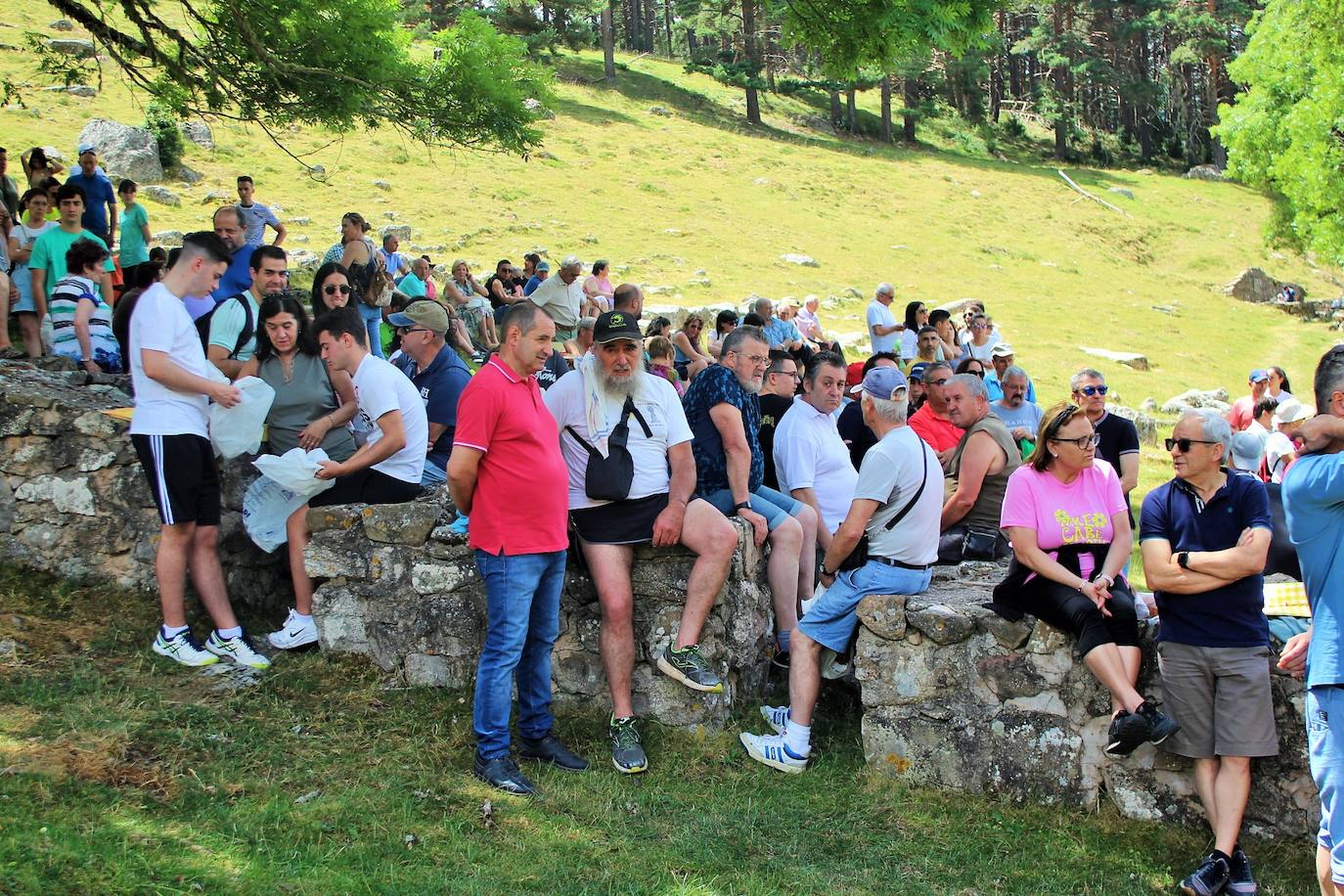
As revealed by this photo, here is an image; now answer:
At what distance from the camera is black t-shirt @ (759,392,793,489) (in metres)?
6.82

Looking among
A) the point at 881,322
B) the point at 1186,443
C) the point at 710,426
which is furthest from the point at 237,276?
the point at 881,322

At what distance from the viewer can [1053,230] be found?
38188 millimetres

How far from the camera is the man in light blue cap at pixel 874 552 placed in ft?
15.9

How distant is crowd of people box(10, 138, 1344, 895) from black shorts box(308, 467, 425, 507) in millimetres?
12

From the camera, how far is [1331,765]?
355 cm

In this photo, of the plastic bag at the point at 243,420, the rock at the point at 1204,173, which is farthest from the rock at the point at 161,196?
the rock at the point at 1204,173

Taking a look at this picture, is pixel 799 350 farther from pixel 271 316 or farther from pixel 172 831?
pixel 172 831

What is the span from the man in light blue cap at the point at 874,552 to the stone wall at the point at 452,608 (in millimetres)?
393

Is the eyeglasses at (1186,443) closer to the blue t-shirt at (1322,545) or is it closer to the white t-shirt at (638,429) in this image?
the blue t-shirt at (1322,545)

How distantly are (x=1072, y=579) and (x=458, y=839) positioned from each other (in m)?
2.74

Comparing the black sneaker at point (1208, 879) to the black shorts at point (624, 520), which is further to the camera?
the black shorts at point (624, 520)

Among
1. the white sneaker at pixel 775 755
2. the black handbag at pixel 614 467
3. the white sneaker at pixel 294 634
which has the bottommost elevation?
Answer: the white sneaker at pixel 775 755

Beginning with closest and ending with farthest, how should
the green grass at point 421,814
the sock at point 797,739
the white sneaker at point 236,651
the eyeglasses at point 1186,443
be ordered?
the green grass at point 421,814 → the eyeglasses at point 1186,443 → the sock at point 797,739 → the white sneaker at point 236,651

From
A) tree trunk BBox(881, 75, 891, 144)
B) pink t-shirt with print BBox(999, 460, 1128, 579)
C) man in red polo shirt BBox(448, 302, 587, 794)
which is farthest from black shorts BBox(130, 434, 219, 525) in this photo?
tree trunk BBox(881, 75, 891, 144)
